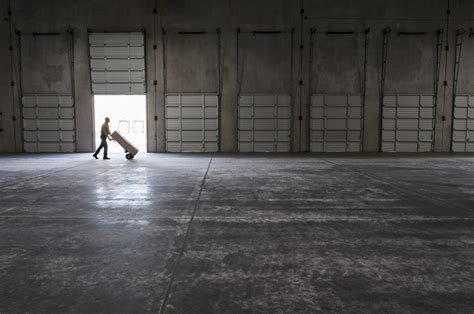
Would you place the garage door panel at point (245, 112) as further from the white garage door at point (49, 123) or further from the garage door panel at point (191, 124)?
the white garage door at point (49, 123)

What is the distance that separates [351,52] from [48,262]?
52.2ft

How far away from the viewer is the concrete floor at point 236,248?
2592 mm

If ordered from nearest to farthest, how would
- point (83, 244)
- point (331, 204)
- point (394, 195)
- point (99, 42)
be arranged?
point (83, 244) → point (331, 204) → point (394, 195) → point (99, 42)

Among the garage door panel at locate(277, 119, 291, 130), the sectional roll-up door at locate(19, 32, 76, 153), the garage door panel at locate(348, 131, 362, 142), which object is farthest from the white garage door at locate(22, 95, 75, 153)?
A: the garage door panel at locate(348, 131, 362, 142)

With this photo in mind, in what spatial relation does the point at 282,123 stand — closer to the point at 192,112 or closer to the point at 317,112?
the point at 317,112

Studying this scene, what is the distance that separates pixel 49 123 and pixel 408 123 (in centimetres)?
1636

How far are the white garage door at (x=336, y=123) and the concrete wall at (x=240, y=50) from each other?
1.18 feet

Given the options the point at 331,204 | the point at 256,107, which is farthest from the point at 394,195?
the point at 256,107

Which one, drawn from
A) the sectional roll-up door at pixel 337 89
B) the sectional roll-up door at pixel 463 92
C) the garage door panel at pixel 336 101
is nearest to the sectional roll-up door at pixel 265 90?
the sectional roll-up door at pixel 337 89

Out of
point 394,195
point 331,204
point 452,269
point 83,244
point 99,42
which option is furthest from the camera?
point 99,42

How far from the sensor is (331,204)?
18.7ft

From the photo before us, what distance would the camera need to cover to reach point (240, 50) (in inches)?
647

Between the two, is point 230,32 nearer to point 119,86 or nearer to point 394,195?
point 119,86

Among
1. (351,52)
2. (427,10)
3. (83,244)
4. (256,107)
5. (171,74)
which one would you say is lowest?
(83,244)
